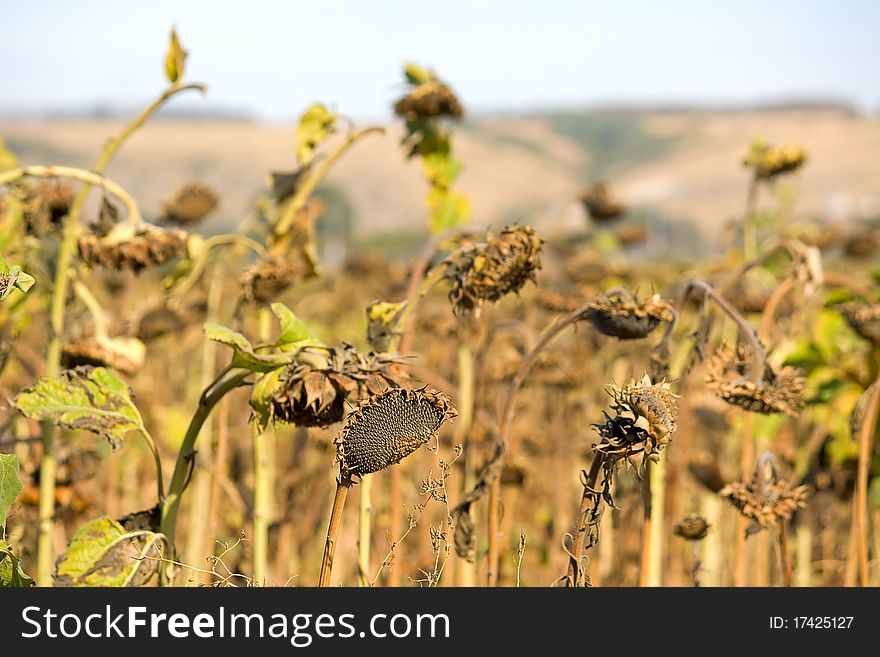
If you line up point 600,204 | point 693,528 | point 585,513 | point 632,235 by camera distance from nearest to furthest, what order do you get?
1. point 585,513
2. point 693,528
3. point 600,204
4. point 632,235

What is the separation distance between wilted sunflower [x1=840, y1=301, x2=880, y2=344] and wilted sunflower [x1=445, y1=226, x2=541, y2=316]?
124 cm

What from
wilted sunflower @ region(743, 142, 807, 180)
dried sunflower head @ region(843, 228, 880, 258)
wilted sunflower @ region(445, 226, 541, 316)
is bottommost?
wilted sunflower @ region(445, 226, 541, 316)

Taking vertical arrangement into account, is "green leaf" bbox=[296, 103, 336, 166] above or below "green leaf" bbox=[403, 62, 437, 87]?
below

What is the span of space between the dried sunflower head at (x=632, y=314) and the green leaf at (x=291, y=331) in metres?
0.66

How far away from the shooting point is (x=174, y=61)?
7.69 ft

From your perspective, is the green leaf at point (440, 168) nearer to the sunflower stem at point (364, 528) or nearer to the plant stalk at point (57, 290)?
the plant stalk at point (57, 290)

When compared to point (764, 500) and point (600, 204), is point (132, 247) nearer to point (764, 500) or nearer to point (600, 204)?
point (764, 500)

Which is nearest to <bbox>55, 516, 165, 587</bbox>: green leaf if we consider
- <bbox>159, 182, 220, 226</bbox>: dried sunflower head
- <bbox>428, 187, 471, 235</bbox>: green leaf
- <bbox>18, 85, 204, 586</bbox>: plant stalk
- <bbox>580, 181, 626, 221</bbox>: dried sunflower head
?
<bbox>18, 85, 204, 586</bbox>: plant stalk

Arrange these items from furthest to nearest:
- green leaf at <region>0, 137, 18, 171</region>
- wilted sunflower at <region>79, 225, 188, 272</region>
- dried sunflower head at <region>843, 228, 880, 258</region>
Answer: dried sunflower head at <region>843, 228, 880, 258</region>, green leaf at <region>0, 137, 18, 171</region>, wilted sunflower at <region>79, 225, 188, 272</region>

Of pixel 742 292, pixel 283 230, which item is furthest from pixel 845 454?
pixel 283 230

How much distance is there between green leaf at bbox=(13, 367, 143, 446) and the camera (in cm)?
188

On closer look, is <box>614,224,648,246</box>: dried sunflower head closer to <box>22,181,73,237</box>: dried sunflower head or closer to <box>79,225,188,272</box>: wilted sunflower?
<box>22,181,73,237</box>: dried sunflower head

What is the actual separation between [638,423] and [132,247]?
1.33 metres

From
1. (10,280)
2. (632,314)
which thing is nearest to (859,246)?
(632,314)
